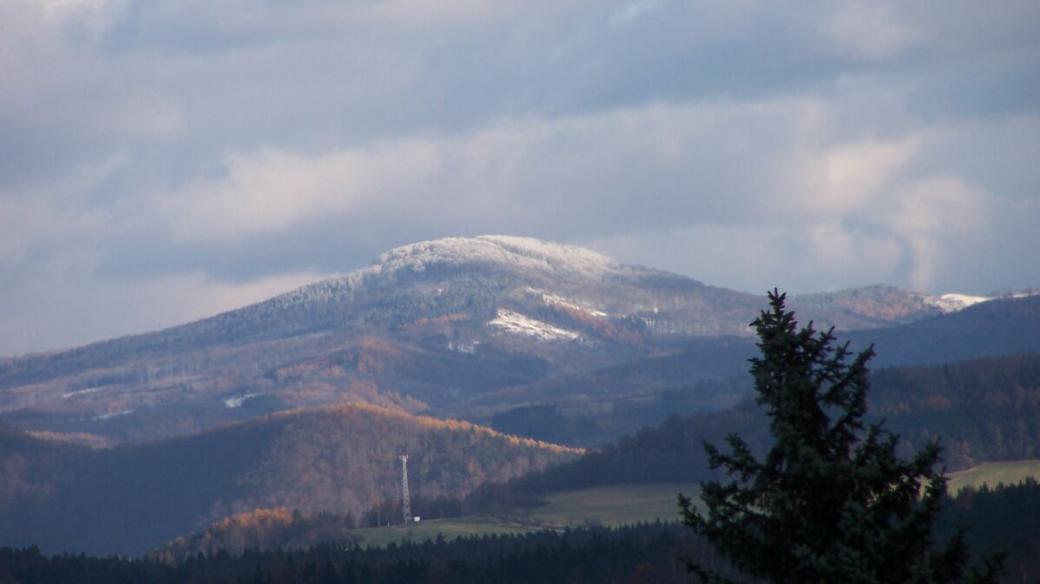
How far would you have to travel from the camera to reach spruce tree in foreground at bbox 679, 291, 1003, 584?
27875 mm

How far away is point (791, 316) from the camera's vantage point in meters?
30.5

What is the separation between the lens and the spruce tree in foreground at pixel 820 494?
27875mm

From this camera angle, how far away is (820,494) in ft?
95.6

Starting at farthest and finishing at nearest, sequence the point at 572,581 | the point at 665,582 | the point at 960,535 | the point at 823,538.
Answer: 1. the point at 572,581
2. the point at 665,582
3. the point at 823,538
4. the point at 960,535

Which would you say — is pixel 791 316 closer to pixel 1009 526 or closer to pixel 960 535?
pixel 960 535

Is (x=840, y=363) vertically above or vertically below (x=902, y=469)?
above

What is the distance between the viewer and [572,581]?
19688cm

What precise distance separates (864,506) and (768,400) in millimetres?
2487

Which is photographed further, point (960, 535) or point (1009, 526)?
point (1009, 526)

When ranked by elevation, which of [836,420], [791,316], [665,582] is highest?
[791,316]

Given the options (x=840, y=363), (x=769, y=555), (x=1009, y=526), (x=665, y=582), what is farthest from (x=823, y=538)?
(x=1009, y=526)

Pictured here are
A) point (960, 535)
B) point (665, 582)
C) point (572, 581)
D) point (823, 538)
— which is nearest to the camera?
point (960, 535)

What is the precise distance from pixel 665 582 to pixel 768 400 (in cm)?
15113

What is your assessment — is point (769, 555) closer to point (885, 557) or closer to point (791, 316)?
point (885, 557)
